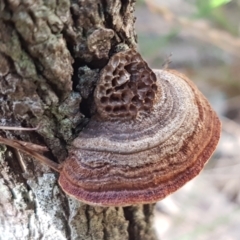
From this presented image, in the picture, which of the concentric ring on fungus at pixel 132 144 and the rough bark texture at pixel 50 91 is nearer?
the rough bark texture at pixel 50 91

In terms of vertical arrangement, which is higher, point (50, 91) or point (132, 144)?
point (50, 91)

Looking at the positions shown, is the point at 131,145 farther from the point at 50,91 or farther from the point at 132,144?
the point at 50,91

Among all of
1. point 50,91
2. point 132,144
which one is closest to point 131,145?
point 132,144

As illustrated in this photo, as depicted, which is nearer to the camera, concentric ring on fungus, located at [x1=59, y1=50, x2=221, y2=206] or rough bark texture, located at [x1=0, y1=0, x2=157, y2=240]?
rough bark texture, located at [x1=0, y1=0, x2=157, y2=240]

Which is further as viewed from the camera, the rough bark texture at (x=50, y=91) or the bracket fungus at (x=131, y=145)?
the bracket fungus at (x=131, y=145)
